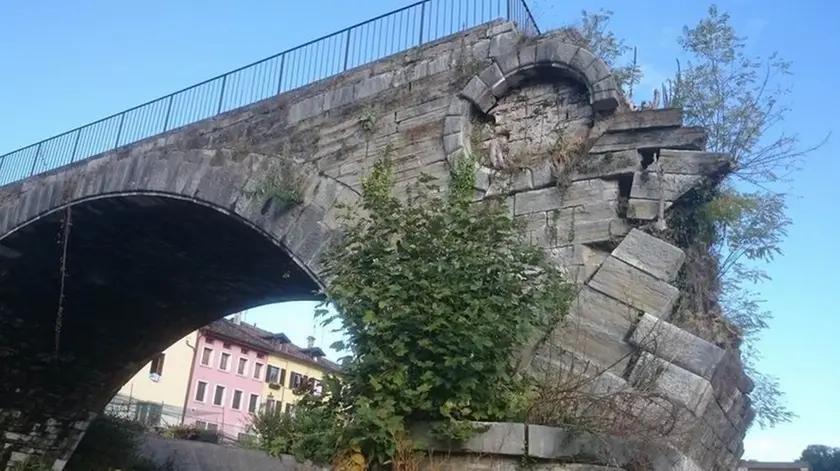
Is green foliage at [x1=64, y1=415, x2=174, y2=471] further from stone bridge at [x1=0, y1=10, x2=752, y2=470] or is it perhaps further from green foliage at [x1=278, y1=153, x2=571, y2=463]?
green foliage at [x1=278, y1=153, x2=571, y2=463]

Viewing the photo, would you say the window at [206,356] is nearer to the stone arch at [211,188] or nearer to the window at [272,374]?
the window at [272,374]

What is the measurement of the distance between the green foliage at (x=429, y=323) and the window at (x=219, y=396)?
3253 cm

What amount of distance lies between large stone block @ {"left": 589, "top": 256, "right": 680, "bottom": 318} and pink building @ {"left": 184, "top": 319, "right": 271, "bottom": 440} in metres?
30.4

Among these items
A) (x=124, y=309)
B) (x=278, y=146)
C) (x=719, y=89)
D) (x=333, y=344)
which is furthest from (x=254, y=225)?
(x=124, y=309)

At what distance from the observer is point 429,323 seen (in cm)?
497

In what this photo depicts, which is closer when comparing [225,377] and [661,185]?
[661,185]

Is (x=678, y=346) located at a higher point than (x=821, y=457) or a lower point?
lower

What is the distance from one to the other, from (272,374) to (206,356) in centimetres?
484

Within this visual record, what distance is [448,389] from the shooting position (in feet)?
15.8

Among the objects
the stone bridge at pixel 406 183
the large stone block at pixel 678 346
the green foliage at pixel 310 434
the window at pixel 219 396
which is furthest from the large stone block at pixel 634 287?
the window at pixel 219 396

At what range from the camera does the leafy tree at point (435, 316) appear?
482 cm

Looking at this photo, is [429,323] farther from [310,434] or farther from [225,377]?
[225,377]

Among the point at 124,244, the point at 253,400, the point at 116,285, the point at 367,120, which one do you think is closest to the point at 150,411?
the point at 253,400

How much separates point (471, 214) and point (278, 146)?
3660mm
